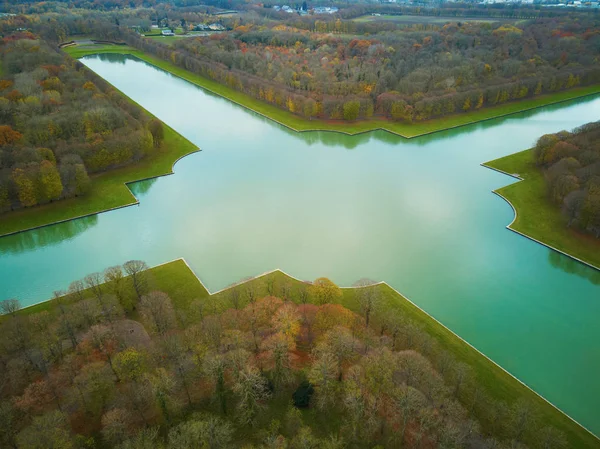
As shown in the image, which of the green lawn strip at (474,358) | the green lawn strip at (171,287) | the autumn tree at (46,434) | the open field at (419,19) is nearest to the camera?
the autumn tree at (46,434)

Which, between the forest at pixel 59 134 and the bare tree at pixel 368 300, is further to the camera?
the forest at pixel 59 134

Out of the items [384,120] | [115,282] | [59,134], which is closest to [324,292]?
[115,282]

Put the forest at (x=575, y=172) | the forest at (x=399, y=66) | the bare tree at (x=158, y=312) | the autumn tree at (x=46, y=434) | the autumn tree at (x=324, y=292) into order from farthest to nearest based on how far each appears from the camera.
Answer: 1. the forest at (x=399, y=66)
2. the forest at (x=575, y=172)
3. the autumn tree at (x=324, y=292)
4. the bare tree at (x=158, y=312)
5. the autumn tree at (x=46, y=434)

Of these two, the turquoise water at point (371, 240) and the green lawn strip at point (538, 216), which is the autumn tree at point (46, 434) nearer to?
the turquoise water at point (371, 240)

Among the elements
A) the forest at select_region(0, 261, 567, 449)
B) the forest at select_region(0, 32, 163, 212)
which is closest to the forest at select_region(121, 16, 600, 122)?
the forest at select_region(0, 32, 163, 212)

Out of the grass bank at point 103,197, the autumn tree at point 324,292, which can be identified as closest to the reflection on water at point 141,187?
the grass bank at point 103,197

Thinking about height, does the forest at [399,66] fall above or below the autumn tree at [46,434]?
above

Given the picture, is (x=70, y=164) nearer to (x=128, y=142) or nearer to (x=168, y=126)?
(x=128, y=142)
